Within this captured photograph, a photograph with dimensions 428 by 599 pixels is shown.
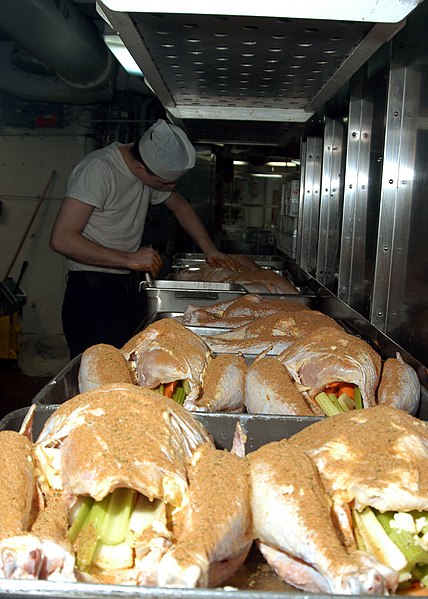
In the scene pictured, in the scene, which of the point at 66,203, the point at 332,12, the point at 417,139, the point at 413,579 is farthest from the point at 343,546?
the point at 66,203

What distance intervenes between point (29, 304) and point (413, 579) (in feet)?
22.5

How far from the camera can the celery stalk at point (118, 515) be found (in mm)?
1096

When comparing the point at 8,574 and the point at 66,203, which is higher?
the point at 66,203

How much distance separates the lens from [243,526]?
110 cm

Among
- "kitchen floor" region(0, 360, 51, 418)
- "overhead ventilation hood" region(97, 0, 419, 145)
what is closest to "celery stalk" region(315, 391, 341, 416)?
"overhead ventilation hood" region(97, 0, 419, 145)

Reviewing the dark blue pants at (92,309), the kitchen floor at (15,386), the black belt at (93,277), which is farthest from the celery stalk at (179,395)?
the kitchen floor at (15,386)

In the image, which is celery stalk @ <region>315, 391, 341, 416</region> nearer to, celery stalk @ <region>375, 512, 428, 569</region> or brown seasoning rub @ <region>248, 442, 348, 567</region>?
brown seasoning rub @ <region>248, 442, 348, 567</region>

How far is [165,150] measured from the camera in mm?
3908

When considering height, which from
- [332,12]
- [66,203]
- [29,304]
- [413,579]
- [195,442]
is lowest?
[29,304]

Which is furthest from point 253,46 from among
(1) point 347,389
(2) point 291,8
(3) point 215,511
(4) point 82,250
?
(4) point 82,250

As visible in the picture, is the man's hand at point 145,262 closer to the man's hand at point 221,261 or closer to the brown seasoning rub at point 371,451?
the man's hand at point 221,261

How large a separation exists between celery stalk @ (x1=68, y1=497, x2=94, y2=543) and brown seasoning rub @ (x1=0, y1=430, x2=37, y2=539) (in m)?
0.07

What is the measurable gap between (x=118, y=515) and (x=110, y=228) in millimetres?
3210

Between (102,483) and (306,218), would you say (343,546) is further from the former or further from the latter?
(306,218)
